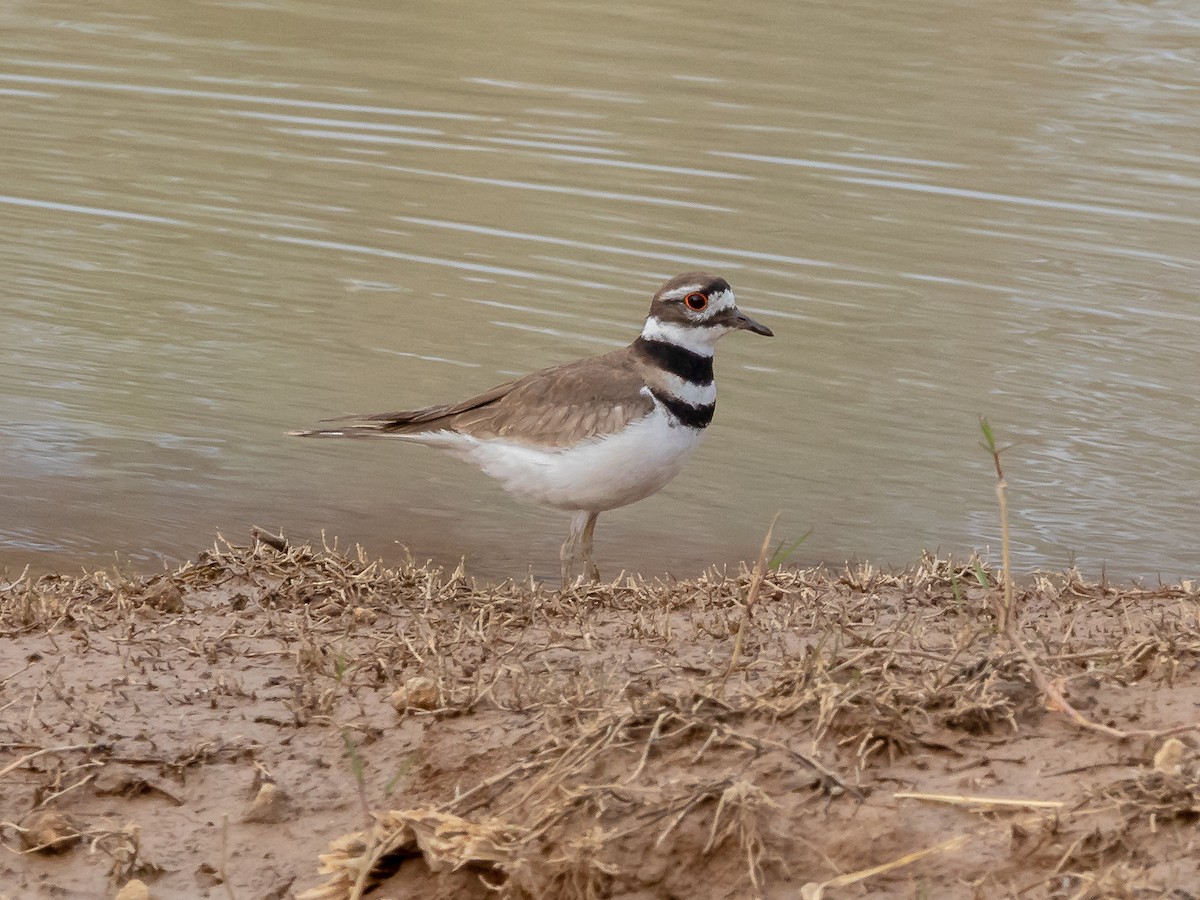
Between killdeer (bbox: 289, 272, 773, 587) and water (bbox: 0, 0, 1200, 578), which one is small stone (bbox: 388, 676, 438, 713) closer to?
killdeer (bbox: 289, 272, 773, 587)

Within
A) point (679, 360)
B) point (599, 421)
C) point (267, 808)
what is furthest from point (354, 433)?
point (267, 808)

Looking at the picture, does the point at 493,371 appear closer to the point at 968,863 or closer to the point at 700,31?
the point at 968,863

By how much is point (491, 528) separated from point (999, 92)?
27.4 feet

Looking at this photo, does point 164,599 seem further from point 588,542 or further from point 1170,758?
point 1170,758

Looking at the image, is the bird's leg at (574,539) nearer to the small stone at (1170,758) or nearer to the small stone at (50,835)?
the small stone at (50,835)

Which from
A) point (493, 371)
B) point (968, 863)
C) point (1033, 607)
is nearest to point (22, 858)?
point (968, 863)

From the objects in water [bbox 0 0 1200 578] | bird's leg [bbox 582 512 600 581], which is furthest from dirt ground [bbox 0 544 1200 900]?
water [bbox 0 0 1200 578]

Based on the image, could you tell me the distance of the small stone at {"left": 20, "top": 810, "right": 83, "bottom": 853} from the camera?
363 centimetres

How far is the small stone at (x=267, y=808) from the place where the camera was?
3.73 metres

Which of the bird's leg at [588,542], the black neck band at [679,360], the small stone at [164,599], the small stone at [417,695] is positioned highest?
the black neck band at [679,360]

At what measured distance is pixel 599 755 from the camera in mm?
3498

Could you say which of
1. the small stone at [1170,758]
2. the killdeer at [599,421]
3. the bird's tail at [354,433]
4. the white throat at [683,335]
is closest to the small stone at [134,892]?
the small stone at [1170,758]

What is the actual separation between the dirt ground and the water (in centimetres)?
226

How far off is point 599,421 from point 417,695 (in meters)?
2.13
